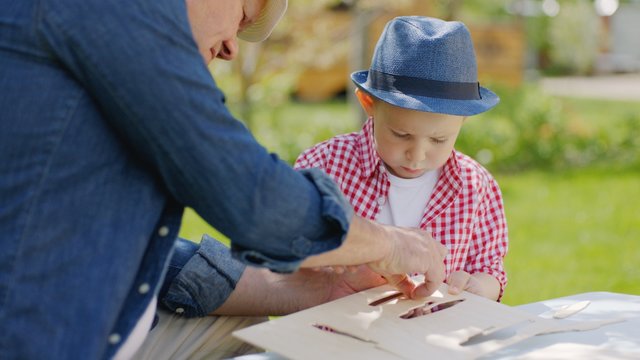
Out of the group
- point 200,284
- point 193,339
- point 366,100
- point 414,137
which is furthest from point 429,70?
point 193,339

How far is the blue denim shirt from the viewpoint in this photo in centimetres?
146

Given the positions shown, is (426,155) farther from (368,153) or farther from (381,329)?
(381,329)

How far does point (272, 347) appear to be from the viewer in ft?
5.37

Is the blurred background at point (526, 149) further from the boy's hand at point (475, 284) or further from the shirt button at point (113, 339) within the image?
the shirt button at point (113, 339)

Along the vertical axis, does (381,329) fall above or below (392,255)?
below

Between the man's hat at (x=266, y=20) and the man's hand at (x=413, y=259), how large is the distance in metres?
0.67

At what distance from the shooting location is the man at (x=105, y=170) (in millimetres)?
1460

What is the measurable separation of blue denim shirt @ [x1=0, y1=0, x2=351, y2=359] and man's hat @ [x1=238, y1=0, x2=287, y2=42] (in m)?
0.65

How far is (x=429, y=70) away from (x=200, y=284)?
31.5 inches

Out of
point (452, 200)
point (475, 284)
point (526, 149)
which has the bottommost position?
point (526, 149)

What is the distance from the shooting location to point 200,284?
7.17 ft

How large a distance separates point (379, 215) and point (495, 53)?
1231 centimetres

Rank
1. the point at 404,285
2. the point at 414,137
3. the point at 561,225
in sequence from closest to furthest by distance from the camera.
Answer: the point at 404,285
the point at 414,137
the point at 561,225

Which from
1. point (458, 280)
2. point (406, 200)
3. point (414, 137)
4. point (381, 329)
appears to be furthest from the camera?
point (406, 200)
